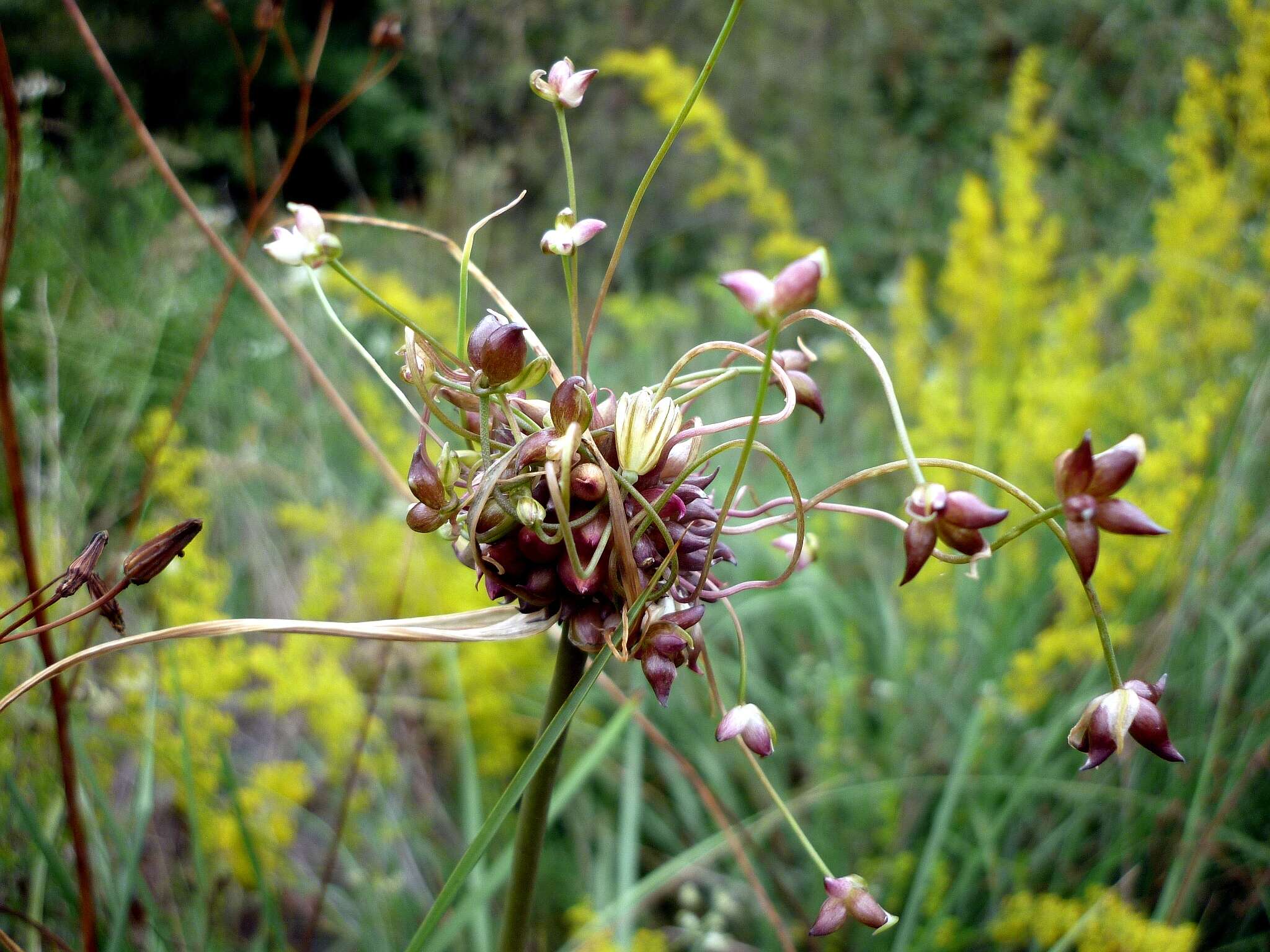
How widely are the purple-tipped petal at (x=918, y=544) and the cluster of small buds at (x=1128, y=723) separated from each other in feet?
0.41

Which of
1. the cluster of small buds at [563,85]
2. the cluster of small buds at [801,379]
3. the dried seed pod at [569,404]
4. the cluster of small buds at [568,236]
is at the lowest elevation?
the cluster of small buds at [801,379]

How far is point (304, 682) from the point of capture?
3.35ft

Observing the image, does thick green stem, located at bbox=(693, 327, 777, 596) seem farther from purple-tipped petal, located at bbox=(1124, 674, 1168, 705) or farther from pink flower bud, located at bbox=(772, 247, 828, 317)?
purple-tipped petal, located at bbox=(1124, 674, 1168, 705)

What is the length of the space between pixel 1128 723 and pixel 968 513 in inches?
5.5

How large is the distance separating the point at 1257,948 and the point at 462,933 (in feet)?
3.60

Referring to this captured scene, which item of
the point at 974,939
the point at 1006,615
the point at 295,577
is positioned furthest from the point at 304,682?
the point at 1006,615

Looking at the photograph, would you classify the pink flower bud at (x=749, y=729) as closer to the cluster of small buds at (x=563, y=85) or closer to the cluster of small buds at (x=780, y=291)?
the cluster of small buds at (x=780, y=291)

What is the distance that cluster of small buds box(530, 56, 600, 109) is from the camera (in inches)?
17.2

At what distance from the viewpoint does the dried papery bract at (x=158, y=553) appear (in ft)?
1.33

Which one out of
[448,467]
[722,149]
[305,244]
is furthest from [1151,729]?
[722,149]

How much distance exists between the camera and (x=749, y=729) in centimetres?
41

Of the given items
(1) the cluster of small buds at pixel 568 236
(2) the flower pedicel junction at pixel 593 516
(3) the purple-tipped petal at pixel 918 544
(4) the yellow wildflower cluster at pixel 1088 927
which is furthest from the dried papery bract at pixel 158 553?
(4) the yellow wildflower cluster at pixel 1088 927

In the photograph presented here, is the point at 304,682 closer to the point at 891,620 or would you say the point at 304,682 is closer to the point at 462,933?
the point at 462,933

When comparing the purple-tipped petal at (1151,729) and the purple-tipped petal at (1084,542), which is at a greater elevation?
the purple-tipped petal at (1084,542)
